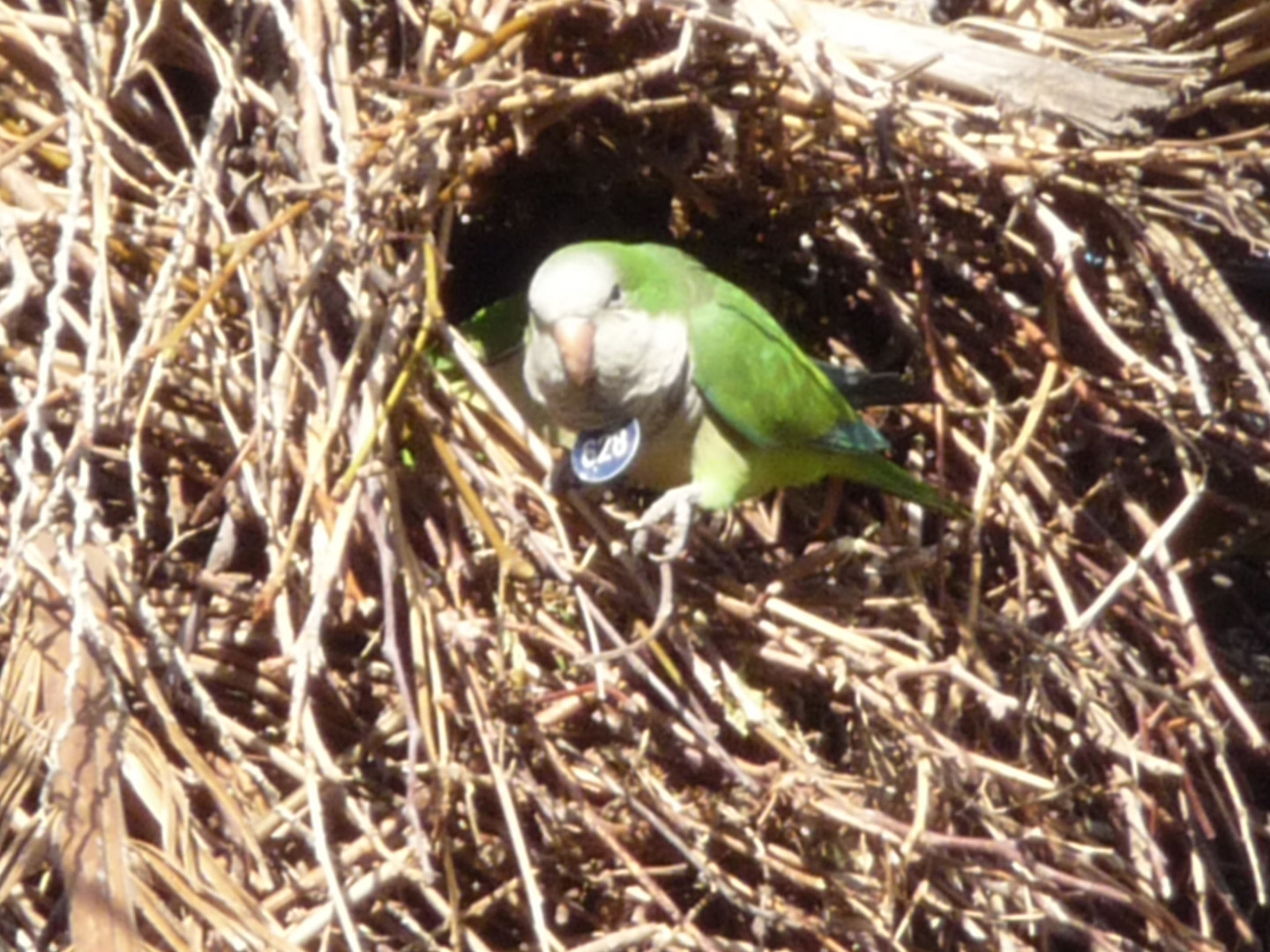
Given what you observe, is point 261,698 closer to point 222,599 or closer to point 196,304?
point 222,599

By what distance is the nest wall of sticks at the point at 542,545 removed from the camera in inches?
56.2

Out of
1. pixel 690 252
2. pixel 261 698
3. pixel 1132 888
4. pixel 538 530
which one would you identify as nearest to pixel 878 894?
pixel 1132 888

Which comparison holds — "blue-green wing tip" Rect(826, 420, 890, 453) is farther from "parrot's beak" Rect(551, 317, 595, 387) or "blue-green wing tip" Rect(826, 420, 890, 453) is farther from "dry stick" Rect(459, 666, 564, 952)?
"dry stick" Rect(459, 666, 564, 952)

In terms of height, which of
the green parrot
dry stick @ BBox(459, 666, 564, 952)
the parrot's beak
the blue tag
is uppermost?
the parrot's beak

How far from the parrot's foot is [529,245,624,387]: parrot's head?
0.46 feet

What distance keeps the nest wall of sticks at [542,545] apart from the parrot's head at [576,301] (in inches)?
3.4

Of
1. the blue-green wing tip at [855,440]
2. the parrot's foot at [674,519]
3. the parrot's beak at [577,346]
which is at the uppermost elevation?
the parrot's beak at [577,346]

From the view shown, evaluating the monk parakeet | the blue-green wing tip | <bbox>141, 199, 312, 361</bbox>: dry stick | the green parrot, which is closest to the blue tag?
the monk parakeet

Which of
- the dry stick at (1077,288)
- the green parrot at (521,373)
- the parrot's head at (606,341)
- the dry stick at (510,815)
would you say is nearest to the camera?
the dry stick at (510,815)

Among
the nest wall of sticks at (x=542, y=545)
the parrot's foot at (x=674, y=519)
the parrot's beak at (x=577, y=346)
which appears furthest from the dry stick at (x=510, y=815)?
the parrot's beak at (x=577, y=346)

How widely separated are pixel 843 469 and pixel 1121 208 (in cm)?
38

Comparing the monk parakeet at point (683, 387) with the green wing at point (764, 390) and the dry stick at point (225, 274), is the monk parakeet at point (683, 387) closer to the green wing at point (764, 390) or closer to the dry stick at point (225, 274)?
the green wing at point (764, 390)

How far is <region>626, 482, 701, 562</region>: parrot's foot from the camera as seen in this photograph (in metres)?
1.60

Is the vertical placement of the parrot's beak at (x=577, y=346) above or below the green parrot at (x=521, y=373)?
above
